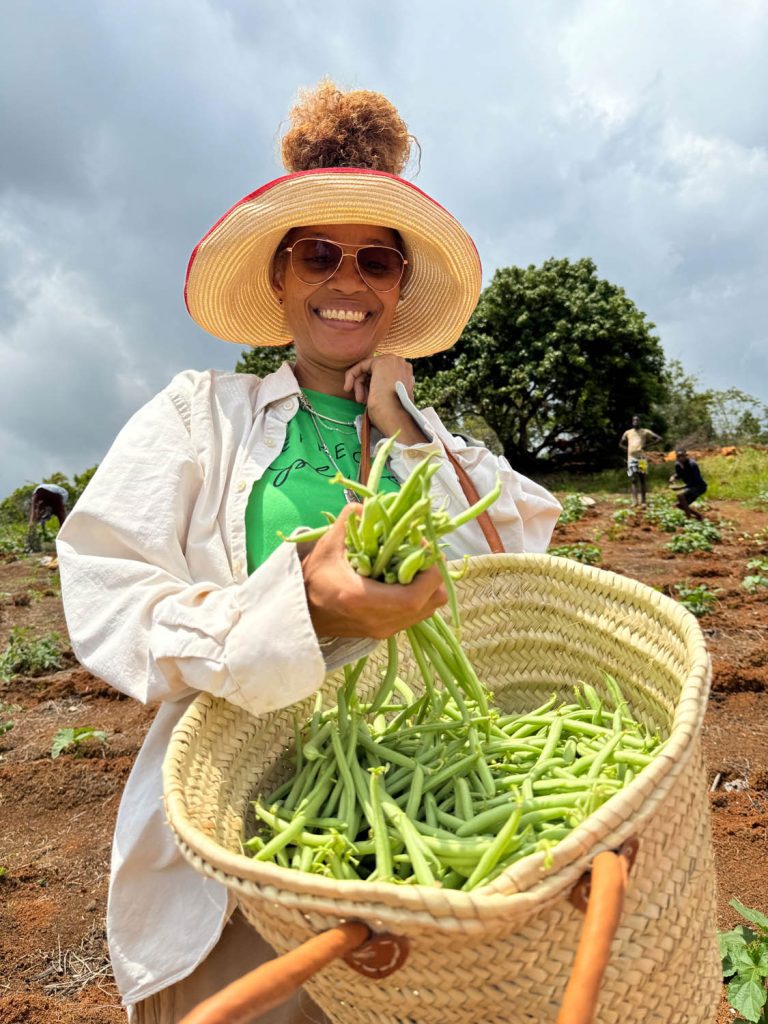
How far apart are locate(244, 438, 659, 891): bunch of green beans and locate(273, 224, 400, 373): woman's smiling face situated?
0.75 metres

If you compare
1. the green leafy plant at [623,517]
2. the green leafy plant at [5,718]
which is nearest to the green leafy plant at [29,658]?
the green leafy plant at [5,718]

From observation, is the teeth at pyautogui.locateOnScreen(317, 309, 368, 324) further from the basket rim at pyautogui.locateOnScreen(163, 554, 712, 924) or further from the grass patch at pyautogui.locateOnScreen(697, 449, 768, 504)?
the grass patch at pyautogui.locateOnScreen(697, 449, 768, 504)

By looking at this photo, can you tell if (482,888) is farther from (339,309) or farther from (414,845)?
(339,309)

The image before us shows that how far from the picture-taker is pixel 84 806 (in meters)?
4.23

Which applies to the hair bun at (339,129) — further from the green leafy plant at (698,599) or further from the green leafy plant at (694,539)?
the green leafy plant at (694,539)

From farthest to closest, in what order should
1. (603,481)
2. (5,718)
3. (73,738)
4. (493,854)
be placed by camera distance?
(603,481) < (5,718) < (73,738) < (493,854)

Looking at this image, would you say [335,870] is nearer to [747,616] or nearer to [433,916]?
[433,916]

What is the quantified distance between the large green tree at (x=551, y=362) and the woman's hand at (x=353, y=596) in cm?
2197

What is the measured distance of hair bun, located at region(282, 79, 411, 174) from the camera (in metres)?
2.19

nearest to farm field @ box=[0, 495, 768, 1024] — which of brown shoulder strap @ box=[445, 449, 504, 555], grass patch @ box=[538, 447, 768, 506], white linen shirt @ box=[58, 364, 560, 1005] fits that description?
white linen shirt @ box=[58, 364, 560, 1005]

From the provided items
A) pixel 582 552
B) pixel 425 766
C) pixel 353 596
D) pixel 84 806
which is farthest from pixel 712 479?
pixel 353 596

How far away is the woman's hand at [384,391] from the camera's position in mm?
2068

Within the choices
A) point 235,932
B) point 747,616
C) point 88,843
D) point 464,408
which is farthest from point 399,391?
point 464,408

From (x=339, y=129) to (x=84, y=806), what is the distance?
3.72 m
